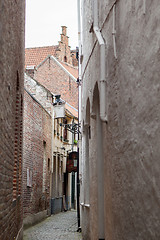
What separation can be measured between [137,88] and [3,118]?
7.29ft

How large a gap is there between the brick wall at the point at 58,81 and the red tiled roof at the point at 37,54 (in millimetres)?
3569

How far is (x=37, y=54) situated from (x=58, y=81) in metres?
6.27

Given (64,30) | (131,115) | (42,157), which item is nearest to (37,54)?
(64,30)

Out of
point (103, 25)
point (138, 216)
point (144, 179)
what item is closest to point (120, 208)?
point (138, 216)

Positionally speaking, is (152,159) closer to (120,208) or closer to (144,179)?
(144,179)

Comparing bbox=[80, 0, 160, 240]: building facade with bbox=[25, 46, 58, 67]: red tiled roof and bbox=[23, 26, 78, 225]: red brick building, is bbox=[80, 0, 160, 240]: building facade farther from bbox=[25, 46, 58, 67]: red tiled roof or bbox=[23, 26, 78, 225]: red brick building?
bbox=[25, 46, 58, 67]: red tiled roof

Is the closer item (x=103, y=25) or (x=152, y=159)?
(x=152, y=159)

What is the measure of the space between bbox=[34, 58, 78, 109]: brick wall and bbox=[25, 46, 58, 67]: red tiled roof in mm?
3569

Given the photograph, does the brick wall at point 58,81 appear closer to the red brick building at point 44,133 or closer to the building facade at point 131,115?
the red brick building at point 44,133

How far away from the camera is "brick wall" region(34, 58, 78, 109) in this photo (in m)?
32.5

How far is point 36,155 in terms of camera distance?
55.6 ft

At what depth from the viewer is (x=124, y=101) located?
473cm

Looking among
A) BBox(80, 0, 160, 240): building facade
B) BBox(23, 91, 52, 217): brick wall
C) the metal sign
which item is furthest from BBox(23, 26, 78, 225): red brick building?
BBox(80, 0, 160, 240): building facade

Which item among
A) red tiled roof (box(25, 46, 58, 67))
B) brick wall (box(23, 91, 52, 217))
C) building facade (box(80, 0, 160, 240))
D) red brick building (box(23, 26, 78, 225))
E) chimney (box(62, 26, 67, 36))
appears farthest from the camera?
chimney (box(62, 26, 67, 36))
